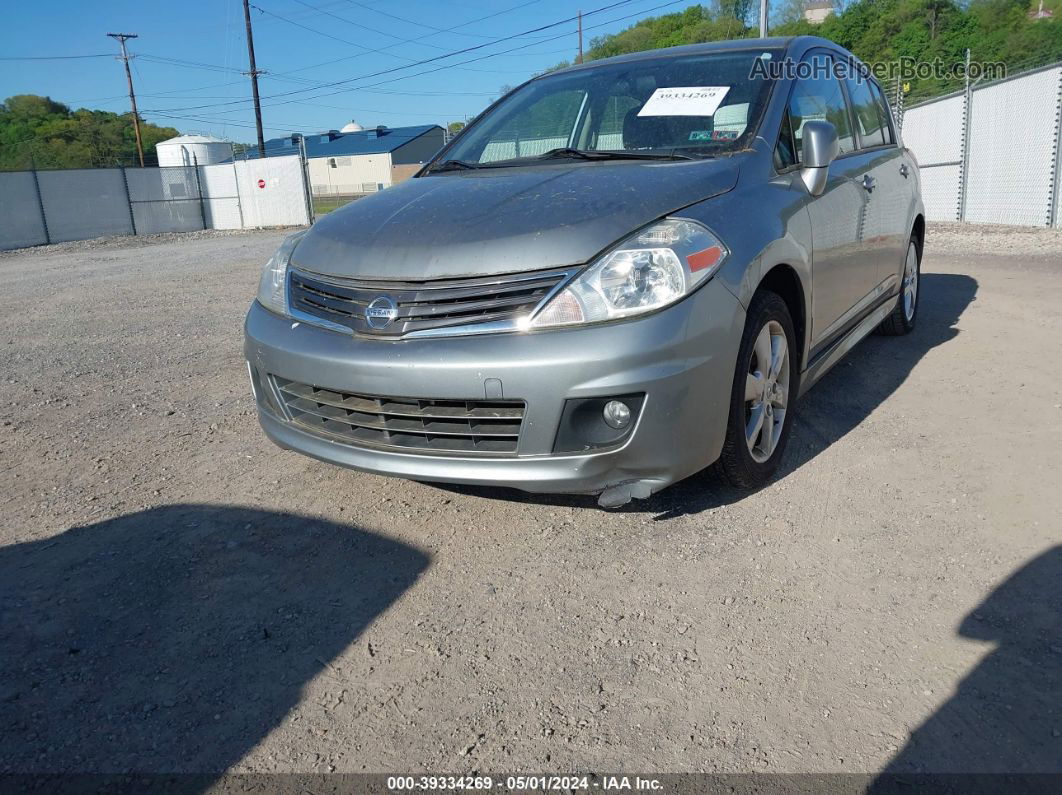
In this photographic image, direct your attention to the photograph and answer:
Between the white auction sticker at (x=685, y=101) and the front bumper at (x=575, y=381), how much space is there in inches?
46.8

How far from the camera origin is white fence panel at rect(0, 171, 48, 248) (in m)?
22.3

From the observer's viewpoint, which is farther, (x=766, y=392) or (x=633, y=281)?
(x=766, y=392)

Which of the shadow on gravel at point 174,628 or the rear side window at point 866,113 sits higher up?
the rear side window at point 866,113

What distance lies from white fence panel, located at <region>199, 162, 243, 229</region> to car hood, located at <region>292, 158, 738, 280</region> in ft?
84.9

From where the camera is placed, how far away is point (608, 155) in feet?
11.4

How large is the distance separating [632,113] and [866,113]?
73.3 inches

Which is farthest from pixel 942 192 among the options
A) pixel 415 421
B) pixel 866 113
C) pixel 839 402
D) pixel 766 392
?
pixel 415 421

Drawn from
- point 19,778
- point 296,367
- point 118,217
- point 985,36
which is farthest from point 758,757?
point 985,36

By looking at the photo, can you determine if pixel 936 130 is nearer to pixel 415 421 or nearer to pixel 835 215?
pixel 835 215

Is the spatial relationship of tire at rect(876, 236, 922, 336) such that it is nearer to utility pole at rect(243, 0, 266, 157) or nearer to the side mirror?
the side mirror

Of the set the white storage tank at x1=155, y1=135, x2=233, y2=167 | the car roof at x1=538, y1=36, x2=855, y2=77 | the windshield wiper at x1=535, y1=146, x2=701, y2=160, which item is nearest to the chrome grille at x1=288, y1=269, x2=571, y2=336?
the windshield wiper at x1=535, y1=146, x2=701, y2=160

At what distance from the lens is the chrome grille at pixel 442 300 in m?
2.60

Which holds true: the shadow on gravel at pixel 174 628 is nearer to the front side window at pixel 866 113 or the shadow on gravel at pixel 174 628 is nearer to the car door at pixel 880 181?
the car door at pixel 880 181

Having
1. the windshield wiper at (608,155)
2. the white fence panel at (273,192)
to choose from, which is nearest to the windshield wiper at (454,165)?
the windshield wiper at (608,155)
